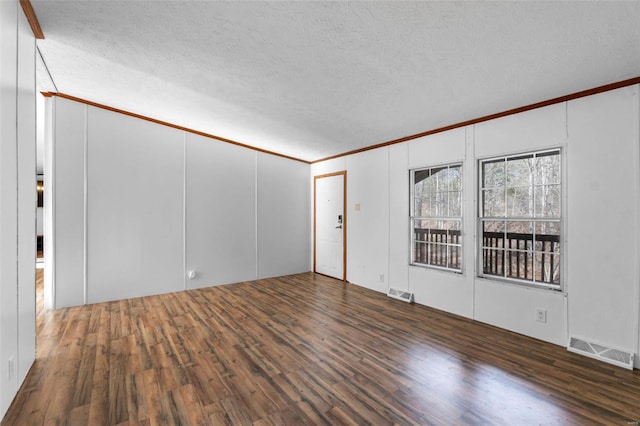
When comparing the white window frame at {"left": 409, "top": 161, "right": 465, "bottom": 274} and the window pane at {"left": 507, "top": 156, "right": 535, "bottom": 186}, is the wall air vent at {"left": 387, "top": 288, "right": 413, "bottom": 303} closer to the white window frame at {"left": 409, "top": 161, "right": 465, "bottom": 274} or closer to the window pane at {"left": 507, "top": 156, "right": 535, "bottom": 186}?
the white window frame at {"left": 409, "top": 161, "right": 465, "bottom": 274}

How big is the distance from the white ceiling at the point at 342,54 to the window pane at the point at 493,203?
0.98 metres

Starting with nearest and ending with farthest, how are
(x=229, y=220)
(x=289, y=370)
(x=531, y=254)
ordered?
(x=289, y=370) → (x=531, y=254) → (x=229, y=220)

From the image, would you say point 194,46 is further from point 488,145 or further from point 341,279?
point 341,279

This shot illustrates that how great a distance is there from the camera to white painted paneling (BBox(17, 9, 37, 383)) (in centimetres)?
199

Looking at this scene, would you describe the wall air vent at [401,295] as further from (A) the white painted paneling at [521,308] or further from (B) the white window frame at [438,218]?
(A) the white painted paneling at [521,308]

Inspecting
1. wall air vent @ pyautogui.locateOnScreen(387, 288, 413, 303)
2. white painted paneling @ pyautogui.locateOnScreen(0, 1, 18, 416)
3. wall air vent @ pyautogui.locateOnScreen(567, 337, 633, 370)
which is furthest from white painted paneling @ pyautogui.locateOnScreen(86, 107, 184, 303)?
wall air vent @ pyautogui.locateOnScreen(567, 337, 633, 370)

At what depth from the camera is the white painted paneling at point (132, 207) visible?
4.00 metres

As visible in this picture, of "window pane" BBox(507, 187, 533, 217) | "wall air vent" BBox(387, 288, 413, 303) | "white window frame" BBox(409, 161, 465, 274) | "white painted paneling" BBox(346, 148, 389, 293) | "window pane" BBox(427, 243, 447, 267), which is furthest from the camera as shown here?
"white painted paneling" BBox(346, 148, 389, 293)

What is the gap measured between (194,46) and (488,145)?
3385 mm

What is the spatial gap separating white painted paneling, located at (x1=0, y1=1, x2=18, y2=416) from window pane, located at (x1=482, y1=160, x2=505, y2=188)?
14.6ft

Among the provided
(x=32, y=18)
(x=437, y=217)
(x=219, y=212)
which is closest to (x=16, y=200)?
(x=32, y=18)

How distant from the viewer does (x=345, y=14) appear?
6.09 feet

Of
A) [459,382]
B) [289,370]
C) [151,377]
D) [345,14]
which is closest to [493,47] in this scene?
[345,14]

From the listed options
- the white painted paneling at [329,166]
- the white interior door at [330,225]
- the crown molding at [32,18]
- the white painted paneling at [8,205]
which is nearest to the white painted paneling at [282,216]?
the white painted paneling at [329,166]
